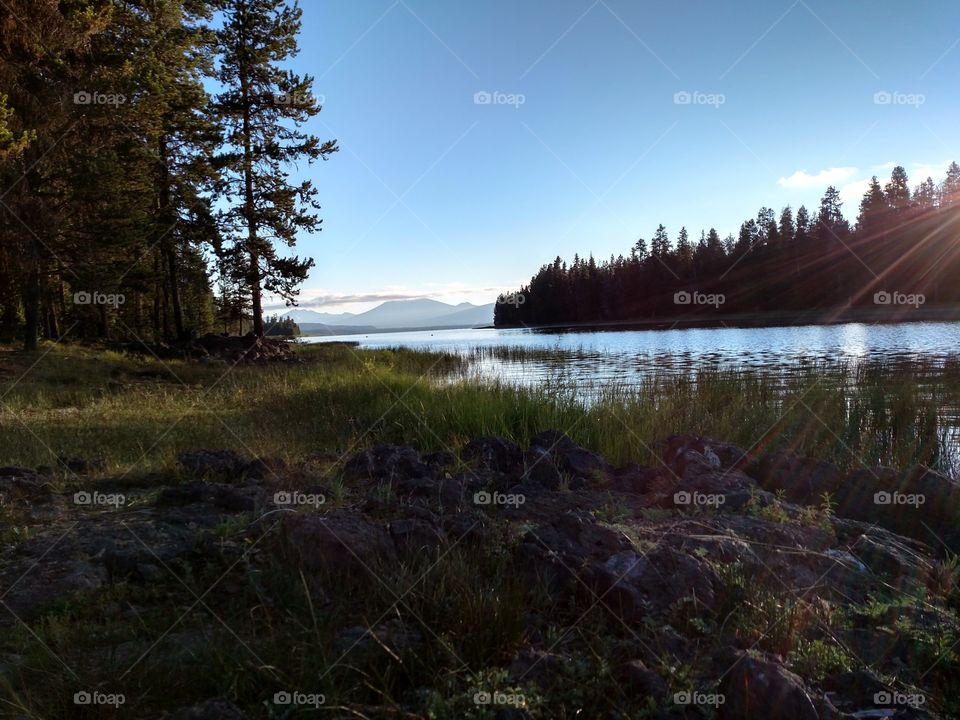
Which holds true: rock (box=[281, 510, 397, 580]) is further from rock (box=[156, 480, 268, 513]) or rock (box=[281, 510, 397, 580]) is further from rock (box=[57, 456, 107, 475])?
rock (box=[57, 456, 107, 475])

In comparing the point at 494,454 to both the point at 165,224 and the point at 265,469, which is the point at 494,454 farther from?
the point at 165,224

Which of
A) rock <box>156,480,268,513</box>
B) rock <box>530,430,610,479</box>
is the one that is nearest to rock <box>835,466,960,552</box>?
rock <box>530,430,610,479</box>

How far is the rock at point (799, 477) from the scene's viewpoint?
606 centimetres

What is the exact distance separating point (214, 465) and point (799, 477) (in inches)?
264

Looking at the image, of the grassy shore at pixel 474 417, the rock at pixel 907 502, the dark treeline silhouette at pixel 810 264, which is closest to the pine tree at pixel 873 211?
the dark treeline silhouette at pixel 810 264

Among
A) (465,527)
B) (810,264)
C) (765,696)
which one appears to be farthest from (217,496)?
(810,264)

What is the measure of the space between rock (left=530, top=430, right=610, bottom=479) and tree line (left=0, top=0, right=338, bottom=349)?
12.2 m

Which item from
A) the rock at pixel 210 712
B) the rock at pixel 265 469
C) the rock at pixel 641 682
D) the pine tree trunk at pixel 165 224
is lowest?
the rock at pixel 641 682

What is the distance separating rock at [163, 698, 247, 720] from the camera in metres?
2.35

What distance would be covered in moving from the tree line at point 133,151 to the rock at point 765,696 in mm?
14616

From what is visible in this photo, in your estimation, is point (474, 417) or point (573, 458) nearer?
point (573, 458)

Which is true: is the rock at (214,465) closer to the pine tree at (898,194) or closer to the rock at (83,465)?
the rock at (83,465)

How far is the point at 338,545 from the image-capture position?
3.69 metres

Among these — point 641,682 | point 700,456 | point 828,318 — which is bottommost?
point 641,682
